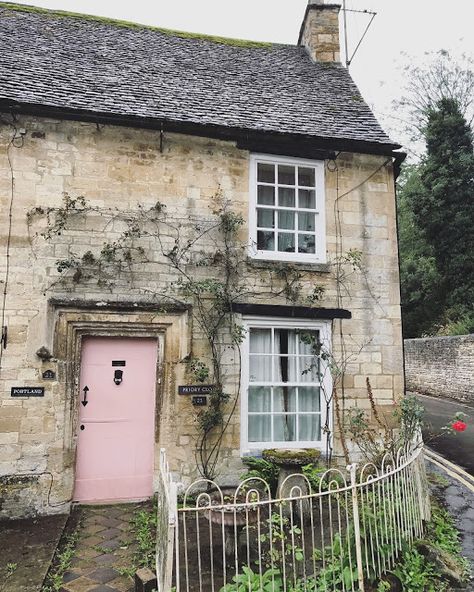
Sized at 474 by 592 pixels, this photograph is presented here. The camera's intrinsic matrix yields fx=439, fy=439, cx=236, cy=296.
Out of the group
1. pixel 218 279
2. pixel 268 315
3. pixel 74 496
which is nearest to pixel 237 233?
pixel 218 279

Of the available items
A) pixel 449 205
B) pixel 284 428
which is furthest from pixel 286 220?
pixel 449 205

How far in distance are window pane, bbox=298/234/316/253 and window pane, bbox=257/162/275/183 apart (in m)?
1.19

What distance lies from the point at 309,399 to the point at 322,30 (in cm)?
932

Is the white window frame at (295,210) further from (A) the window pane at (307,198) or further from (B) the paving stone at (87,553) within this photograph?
(B) the paving stone at (87,553)

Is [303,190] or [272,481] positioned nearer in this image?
[272,481]

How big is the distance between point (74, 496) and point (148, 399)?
1727 mm

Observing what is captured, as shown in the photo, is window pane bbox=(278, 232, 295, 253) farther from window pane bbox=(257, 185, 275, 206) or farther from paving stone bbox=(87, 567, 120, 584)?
paving stone bbox=(87, 567, 120, 584)

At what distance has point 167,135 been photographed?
750 centimetres

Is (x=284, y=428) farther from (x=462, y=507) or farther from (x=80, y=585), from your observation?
(x=80, y=585)

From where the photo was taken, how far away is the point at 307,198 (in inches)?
323

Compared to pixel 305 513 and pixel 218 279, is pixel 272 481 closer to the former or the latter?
pixel 305 513

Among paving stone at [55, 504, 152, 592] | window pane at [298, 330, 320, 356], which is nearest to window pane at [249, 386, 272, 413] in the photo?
window pane at [298, 330, 320, 356]

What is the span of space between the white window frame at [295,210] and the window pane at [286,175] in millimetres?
142

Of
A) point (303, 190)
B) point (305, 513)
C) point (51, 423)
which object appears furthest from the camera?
point (303, 190)
